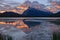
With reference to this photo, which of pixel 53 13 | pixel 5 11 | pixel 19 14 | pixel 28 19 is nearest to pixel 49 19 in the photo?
pixel 53 13

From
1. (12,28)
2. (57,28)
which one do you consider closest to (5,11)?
(12,28)

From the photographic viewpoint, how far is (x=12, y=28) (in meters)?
2.37

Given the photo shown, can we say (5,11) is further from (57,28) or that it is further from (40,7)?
(57,28)

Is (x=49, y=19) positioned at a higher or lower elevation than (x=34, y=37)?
higher

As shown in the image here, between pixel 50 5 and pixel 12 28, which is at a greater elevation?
pixel 50 5

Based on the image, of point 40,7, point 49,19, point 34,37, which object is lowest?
point 34,37

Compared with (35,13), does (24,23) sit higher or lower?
lower

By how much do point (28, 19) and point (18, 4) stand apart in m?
0.28

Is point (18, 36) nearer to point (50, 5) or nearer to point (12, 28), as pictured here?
point (12, 28)

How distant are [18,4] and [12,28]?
0.38 m

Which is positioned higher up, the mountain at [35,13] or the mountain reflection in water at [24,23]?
the mountain at [35,13]

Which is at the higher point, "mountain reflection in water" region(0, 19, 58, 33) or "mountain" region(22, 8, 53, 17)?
"mountain" region(22, 8, 53, 17)

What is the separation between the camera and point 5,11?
2.39 m

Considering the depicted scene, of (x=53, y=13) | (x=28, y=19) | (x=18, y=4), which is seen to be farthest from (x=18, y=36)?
(x=53, y=13)
